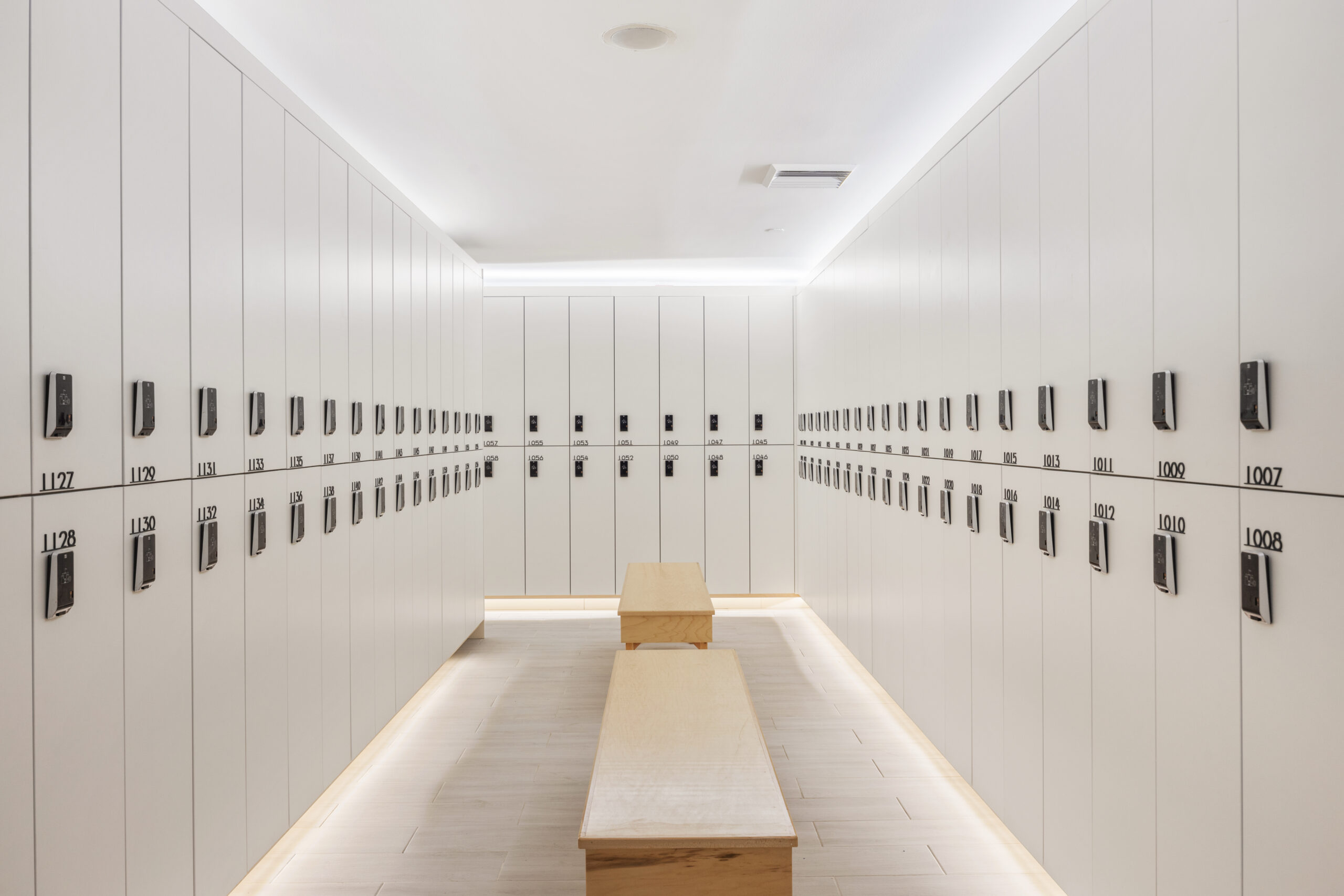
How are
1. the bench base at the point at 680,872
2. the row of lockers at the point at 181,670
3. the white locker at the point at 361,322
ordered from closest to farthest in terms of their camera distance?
the row of lockers at the point at 181,670, the bench base at the point at 680,872, the white locker at the point at 361,322

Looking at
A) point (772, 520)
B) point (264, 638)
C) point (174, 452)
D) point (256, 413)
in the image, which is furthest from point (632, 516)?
point (174, 452)

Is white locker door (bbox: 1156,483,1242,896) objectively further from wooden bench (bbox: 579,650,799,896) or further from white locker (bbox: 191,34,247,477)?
white locker (bbox: 191,34,247,477)

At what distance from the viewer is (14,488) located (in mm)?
1508

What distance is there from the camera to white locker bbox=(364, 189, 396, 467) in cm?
348

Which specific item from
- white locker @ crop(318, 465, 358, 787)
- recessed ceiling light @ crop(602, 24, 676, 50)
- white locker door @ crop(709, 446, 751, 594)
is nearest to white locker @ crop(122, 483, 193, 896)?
white locker @ crop(318, 465, 358, 787)

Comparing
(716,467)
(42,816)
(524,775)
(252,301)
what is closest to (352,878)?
(524,775)

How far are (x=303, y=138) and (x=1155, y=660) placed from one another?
316 centimetres

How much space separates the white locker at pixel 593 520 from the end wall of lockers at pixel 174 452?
314 centimetres

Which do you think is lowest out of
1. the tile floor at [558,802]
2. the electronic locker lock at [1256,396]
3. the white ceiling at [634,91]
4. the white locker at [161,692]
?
the tile floor at [558,802]

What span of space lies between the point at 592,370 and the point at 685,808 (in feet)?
16.5

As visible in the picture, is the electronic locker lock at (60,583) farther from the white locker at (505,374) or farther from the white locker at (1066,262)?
the white locker at (505,374)

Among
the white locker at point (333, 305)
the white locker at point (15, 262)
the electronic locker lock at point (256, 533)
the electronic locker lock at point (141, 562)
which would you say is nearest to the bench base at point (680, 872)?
the white locker at point (15, 262)

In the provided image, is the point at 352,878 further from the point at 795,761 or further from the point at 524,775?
the point at 795,761

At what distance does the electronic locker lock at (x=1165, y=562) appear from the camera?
69.4 inches
